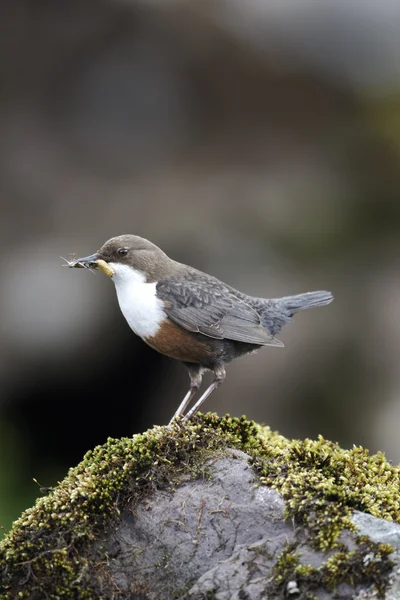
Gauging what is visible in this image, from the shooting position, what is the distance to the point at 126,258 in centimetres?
410

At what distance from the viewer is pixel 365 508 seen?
306 centimetres

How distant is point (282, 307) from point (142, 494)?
1.79 meters

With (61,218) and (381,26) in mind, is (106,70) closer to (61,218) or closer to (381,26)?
(61,218)

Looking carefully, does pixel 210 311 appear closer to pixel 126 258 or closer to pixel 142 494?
pixel 126 258

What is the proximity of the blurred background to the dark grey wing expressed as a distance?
332 centimetres

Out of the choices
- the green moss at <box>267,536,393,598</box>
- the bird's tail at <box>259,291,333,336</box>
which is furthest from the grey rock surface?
the bird's tail at <box>259,291,333,336</box>

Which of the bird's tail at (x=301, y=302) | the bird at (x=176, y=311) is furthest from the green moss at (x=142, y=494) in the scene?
the bird's tail at (x=301, y=302)

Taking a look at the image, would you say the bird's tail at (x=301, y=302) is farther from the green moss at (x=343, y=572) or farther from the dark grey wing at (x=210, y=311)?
the green moss at (x=343, y=572)

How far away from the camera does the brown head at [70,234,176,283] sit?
4.06 metres

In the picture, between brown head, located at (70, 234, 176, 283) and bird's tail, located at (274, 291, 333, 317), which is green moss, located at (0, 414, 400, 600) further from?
bird's tail, located at (274, 291, 333, 317)

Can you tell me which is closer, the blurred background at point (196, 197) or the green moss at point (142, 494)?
the green moss at point (142, 494)

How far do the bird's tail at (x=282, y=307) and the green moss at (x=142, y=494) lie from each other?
1084mm

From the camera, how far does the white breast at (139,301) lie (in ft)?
13.2

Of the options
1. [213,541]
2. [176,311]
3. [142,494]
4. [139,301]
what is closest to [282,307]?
[176,311]
